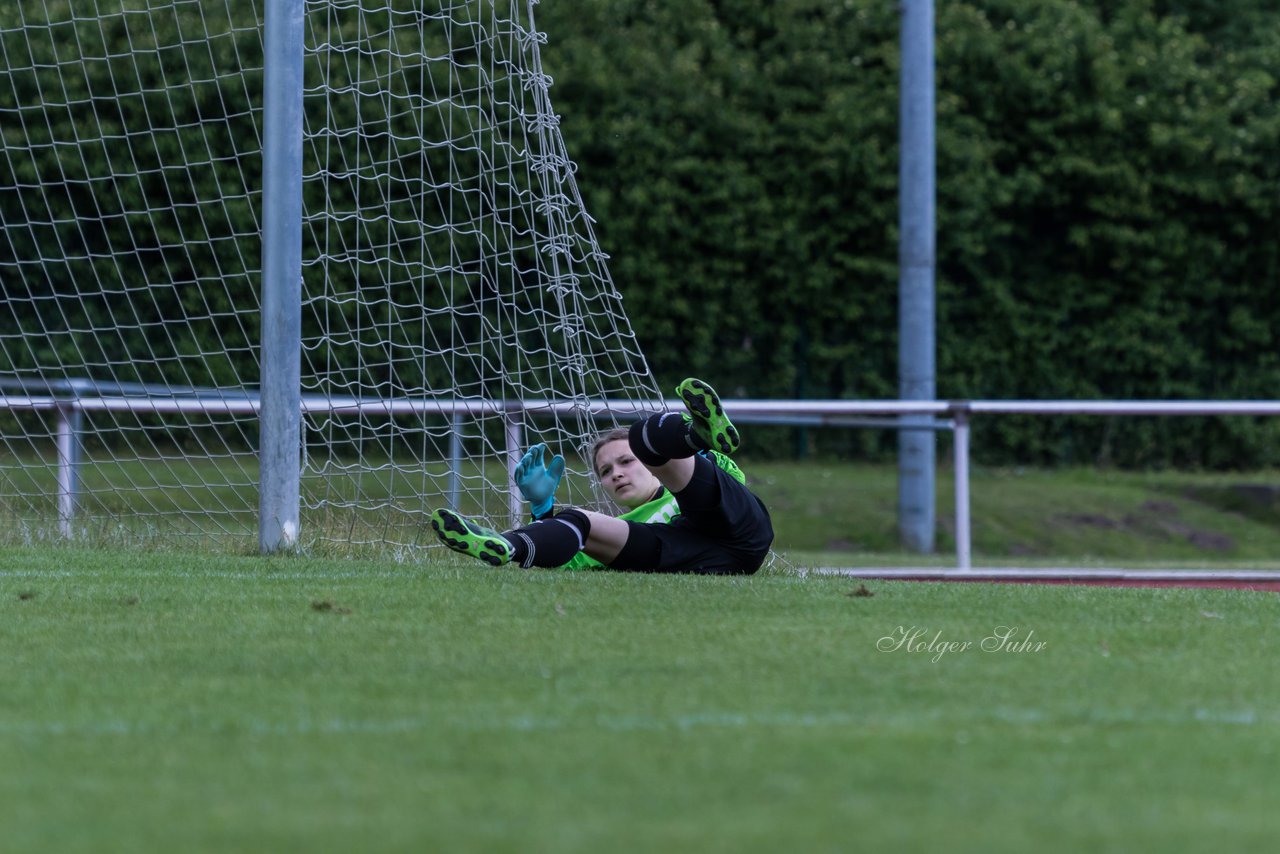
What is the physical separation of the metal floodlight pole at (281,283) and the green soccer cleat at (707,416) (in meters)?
1.84

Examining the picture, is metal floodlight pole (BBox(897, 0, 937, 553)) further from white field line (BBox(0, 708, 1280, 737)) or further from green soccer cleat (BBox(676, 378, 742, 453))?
white field line (BBox(0, 708, 1280, 737))

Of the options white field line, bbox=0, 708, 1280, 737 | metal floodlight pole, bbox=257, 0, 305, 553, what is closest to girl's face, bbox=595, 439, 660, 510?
metal floodlight pole, bbox=257, 0, 305, 553

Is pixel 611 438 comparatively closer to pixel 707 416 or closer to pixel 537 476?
pixel 537 476

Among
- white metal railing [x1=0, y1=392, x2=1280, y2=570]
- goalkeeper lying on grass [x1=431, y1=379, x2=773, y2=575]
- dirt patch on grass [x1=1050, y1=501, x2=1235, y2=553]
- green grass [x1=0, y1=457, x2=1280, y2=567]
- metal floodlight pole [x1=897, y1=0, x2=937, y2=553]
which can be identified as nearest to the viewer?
goalkeeper lying on grass [x1=431, y1=379, x2=773, y2=575]

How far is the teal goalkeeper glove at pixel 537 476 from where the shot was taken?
6.25 m

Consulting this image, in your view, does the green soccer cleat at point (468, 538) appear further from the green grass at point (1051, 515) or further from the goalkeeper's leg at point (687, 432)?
the green grass at point (1051, 515)

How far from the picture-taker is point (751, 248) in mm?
15180

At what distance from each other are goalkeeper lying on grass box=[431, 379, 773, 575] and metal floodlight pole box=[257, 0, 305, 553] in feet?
3.35

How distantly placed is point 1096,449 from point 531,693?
12.5m

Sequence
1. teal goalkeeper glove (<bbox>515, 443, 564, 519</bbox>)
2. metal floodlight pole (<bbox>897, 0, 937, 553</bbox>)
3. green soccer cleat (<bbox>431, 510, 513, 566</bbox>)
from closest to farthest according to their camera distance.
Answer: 1. green soccer cleat (<bbox>431, 510, 513, 566</bbox>)
2. teal goalkeeper glove (<bbox>515, 443, 564, 519</bbox>)
3. metal floodlight pole (<bbox>897, 0, 937, 553</bbox>)

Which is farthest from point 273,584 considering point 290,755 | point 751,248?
point 751,248

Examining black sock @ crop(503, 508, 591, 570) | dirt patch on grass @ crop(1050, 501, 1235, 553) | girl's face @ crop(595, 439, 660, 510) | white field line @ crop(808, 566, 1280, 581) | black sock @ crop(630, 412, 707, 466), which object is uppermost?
black sock @ crop(630, 412, 707, 466)

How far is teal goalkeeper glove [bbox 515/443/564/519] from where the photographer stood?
6246 millimetres

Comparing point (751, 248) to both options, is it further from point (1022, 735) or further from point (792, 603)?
point (1022, 735)
